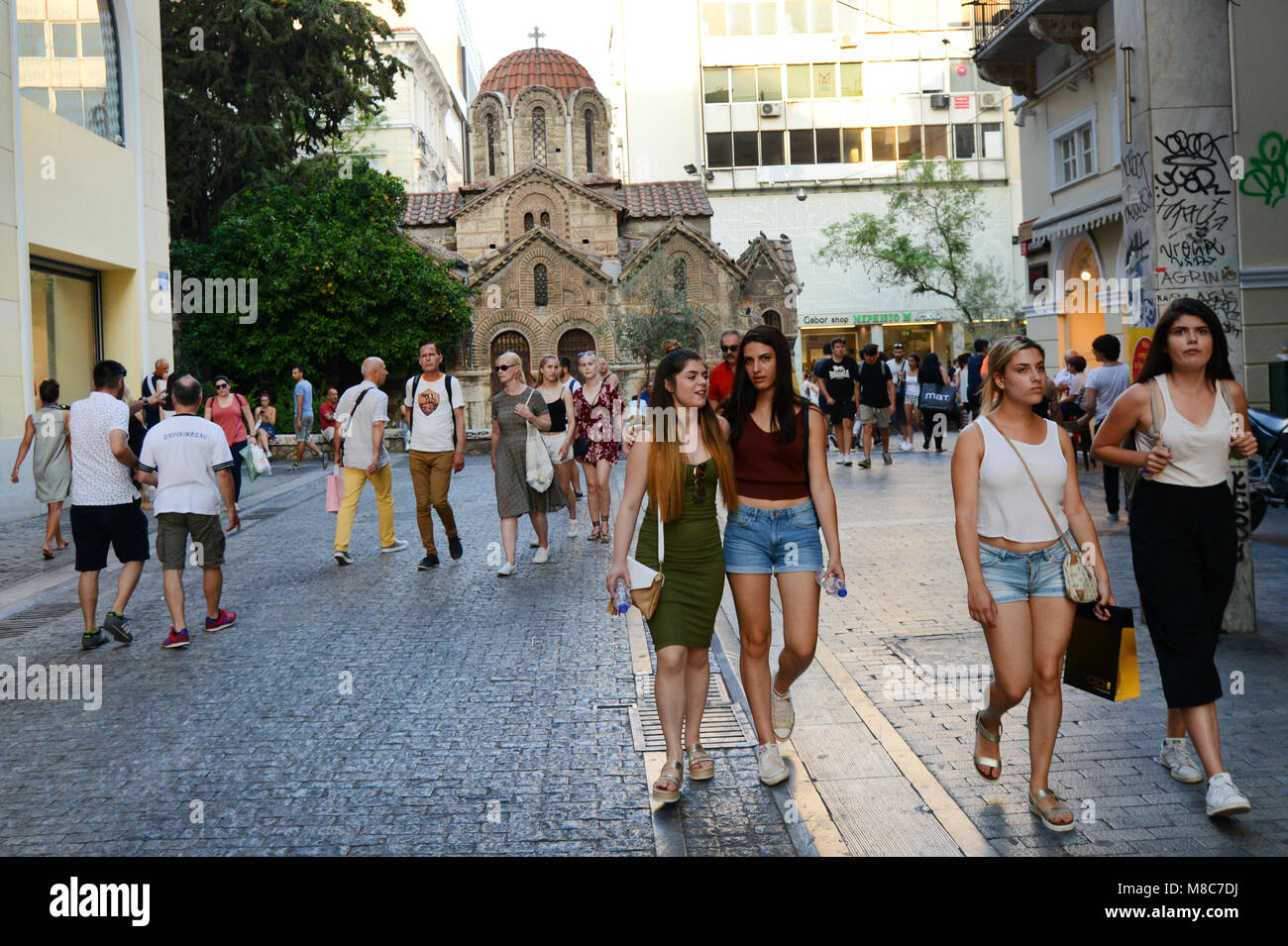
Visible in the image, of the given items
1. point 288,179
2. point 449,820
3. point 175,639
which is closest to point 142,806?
point 449,820

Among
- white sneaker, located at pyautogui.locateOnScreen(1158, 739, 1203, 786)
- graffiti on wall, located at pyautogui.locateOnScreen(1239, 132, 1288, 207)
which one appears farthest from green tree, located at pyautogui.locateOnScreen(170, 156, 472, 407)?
white sneaker, located at pyautogui.locateOnScreen(1158, 739, 1203, 786)

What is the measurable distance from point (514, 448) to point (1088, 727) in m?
6.68

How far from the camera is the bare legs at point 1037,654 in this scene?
15.1ft

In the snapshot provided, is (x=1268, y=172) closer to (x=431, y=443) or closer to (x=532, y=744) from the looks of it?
(x=431, y=443)

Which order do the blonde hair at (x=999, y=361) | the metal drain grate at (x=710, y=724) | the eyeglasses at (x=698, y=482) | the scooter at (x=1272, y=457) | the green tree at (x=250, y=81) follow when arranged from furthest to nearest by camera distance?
the green tree at (x=250, y=81)
the scooter at (x=1272, y=457)
the metal drain grate at (x=710, y=724)
the eyeglasses at (x=698, y=482)
the blonde hair at (x=999, y=361)

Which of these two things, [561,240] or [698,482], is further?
[561,240]

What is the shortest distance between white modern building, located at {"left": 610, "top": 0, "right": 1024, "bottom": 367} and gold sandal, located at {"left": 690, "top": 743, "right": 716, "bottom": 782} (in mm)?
52239

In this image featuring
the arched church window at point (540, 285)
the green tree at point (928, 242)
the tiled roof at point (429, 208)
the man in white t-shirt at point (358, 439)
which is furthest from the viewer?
the tiled roof at point (429, 208)

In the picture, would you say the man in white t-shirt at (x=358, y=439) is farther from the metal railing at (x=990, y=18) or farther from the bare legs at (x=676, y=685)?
the metal railing at (x=990, y=18)

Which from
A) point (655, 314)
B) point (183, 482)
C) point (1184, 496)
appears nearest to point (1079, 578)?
point (1184, 496)

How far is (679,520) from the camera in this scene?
5.08m

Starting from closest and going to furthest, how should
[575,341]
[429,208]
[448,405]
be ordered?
[448,405] < [575,341] < [429,208]

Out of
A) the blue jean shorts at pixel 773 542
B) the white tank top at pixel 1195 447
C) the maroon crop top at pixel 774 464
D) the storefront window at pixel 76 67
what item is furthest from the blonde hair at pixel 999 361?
the storefront window at pixel 76 67

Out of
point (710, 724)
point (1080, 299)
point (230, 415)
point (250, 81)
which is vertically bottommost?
point (710, 724)
